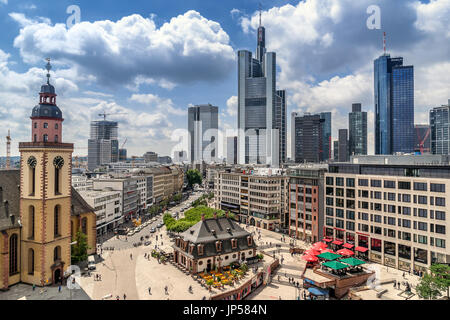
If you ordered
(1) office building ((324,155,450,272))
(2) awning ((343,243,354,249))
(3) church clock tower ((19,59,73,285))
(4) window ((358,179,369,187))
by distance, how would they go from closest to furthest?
(3) church clock tower ((19,59,73,285)) → (1) office building ((324,155,450,272)) → (2) awning ((343,243,354,249)) → (4) window ((358,179,369,187))

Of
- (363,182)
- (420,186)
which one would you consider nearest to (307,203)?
(363,182)

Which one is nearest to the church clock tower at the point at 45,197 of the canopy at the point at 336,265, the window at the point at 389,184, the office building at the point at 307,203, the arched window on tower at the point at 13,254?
the arched window on tower at the point at 13,254

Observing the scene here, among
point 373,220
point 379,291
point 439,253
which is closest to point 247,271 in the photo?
point 379,291

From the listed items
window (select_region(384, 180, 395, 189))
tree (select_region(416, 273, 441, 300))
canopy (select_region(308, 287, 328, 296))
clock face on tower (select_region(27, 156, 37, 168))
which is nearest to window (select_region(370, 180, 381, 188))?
window (select_region(384, 180, 395, 189))

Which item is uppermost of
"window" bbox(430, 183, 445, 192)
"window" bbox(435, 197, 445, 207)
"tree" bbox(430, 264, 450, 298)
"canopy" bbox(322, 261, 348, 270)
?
"window" bbox(430, 183, 445, 192)

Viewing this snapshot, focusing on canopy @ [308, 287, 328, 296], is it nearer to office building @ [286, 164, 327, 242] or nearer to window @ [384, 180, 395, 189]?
window @ [384, 180, 395, 189]

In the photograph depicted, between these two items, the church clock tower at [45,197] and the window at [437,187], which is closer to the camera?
the church clock tower at [45,197]

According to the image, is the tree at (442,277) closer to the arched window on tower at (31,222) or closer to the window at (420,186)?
the window at (420,186)

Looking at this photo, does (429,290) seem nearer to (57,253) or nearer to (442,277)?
(442,277)
